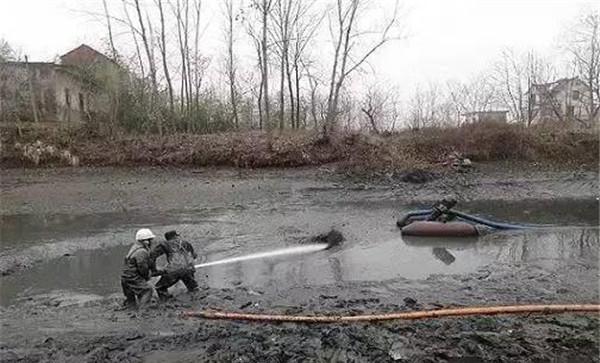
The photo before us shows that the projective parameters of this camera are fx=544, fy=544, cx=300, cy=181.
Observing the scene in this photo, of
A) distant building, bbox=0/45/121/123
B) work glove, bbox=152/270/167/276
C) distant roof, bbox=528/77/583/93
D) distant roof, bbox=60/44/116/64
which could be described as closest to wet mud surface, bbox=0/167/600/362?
work glove, bbox=152/270/167/276

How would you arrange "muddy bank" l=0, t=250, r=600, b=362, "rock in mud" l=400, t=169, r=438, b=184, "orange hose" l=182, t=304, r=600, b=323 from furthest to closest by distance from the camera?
"rock in mud" l=400, t=169, r=438, b=184 → "orange hose" l=182, t=304, r=600, b=323 → "muddy bank" l=0, t=250, r=600, b=362

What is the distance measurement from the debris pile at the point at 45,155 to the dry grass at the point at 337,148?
252mm

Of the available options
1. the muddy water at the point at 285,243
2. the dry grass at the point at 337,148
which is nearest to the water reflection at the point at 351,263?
the muddy water at the point at 285,243

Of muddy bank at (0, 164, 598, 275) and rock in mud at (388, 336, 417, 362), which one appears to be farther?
muddy bank at (0, 164, 598, 275)

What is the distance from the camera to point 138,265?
8.58 m

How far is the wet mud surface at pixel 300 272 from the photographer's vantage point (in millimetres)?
7059

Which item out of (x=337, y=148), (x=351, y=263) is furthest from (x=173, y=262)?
(x=337, y=148)

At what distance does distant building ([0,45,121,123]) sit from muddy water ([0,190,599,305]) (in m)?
13.1

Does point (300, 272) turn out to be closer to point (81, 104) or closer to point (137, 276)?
point (137, 276)

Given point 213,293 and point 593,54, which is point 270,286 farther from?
point 593,54

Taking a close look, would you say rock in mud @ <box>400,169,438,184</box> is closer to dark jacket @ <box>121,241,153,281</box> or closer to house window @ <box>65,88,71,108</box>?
dark jacket @ <box>121,241,153,281</box>

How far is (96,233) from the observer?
14766mm

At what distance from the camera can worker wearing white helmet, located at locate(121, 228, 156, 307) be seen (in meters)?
8.59

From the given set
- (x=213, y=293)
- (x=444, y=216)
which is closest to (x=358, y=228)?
(x=444, y=216)
